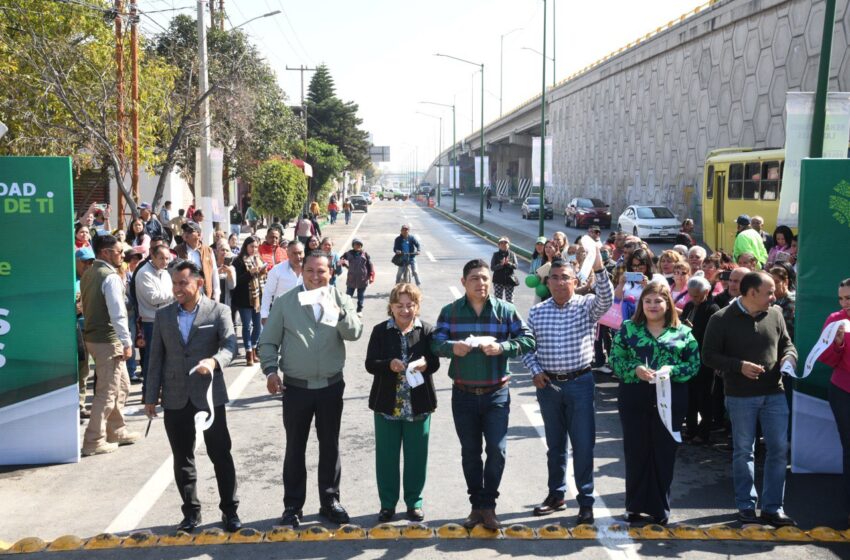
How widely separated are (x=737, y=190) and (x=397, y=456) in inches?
866

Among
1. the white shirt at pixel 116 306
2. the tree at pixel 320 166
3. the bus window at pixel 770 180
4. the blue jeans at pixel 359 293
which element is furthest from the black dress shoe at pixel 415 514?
the tree at pixel 320 166

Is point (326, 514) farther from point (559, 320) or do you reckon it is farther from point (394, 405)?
point (559, 320)

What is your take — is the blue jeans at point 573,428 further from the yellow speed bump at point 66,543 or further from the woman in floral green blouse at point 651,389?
the yellow speed bump at point 66,543

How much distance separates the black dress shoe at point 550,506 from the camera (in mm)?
6477

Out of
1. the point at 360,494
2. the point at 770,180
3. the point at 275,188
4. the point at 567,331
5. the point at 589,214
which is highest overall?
the point at 770,180

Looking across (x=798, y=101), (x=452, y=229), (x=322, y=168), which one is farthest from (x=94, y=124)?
(x=322, y=168)

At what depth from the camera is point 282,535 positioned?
19.7ft

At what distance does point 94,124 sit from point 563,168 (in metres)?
51.5

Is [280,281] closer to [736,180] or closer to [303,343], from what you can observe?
[303,343]

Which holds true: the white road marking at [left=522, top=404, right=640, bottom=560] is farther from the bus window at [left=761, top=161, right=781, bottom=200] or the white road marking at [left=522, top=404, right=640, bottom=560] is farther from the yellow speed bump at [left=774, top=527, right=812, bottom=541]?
the bus window at [left=761, top=161, right=781, bottom=200]

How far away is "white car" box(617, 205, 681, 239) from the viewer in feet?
114

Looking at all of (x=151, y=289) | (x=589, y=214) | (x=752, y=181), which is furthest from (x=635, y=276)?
(x=589, y=214)

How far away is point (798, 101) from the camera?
46.3ft

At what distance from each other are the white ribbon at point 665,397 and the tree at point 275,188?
1363 inches
